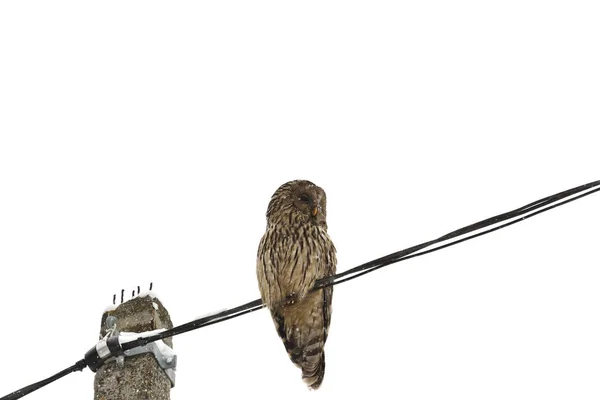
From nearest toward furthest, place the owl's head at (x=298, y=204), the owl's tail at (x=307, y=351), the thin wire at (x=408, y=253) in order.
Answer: the thin wire at (x=408, y=253) → the owl's head at (x=298, y=204) → the owl's tail at (x=307, y=351)

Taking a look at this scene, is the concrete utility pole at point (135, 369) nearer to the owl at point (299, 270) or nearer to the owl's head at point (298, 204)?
the owl at point (299, 270)

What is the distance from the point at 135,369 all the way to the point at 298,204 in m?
1.99

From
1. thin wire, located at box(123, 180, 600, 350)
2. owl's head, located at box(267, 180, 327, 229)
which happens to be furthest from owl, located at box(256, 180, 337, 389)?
thin wire, located at box(123, 180, 600, 350)

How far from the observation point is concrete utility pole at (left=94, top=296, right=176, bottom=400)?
4.77 metres

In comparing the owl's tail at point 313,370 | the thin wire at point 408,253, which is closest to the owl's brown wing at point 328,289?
the owl's tail at point 313,370

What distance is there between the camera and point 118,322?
511 centimetres

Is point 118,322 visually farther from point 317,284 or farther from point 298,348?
point 298,348

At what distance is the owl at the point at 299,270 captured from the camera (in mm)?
5938

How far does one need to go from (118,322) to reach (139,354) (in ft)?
1.13

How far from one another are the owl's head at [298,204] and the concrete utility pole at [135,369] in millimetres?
1451

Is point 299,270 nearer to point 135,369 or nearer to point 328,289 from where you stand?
point 328,289

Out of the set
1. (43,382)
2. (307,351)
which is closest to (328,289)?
(307,351)

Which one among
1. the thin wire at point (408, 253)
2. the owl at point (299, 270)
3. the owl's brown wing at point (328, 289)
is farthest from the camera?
the owl's brown wing at point (328, 289)

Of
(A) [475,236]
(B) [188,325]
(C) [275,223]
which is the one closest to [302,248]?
(C) [275,223]
